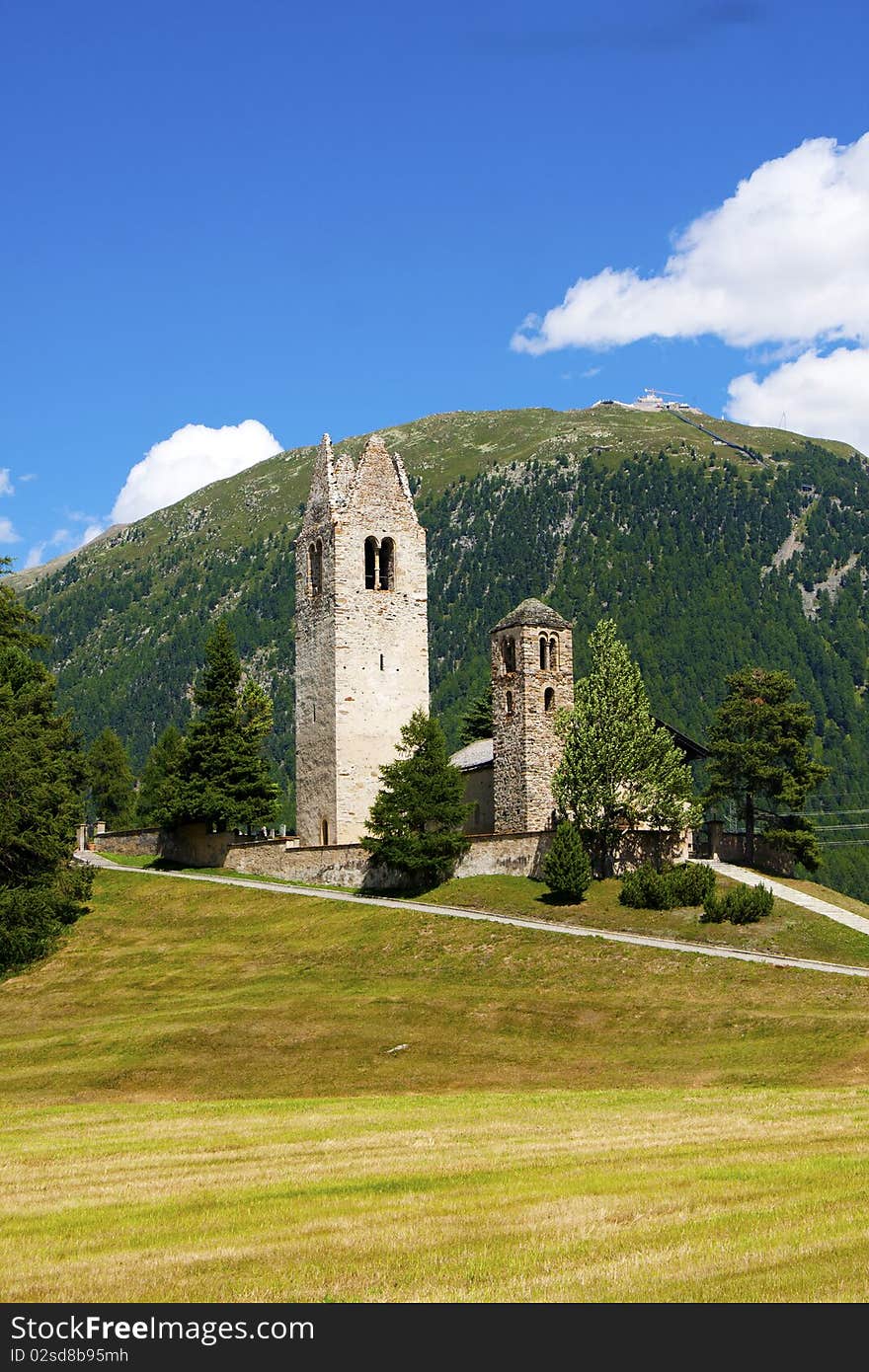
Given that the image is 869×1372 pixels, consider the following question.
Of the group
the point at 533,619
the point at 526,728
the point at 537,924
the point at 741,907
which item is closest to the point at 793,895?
the point at 741,907

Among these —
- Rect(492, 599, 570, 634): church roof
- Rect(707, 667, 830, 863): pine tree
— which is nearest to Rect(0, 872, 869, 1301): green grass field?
Rect(492, 599, 570, 634): church roof

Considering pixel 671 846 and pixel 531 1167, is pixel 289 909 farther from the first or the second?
pixel 531 1167

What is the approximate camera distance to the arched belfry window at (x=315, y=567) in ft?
214

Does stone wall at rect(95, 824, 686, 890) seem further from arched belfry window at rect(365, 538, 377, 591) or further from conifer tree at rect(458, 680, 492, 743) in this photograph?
conifer tree at rect(458, 680, 492, 743)

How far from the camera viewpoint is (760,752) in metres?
56.3

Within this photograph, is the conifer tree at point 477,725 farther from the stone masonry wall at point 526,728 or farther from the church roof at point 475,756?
the stone masonry wall at point 526,728

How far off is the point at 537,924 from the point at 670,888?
4566mm

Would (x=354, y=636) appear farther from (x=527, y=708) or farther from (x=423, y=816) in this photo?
(x=423, y=816)

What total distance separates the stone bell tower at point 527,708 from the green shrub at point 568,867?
5036 millimetres

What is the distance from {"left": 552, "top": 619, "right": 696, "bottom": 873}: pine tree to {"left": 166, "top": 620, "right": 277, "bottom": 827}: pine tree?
16.4 m

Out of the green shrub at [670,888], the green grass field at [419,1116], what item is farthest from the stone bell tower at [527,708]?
the green grass field at [419,1116]

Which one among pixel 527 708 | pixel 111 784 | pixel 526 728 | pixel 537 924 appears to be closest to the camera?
pixel 537 924

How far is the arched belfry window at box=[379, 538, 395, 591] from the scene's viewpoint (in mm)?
64875

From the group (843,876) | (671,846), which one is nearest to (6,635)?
(671,846)
